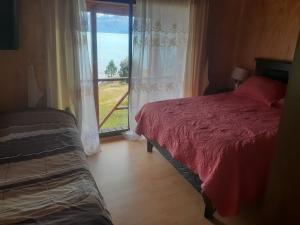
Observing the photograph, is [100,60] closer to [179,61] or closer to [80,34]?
[80,34]

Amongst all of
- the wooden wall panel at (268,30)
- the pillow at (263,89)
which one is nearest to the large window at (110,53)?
the pillow at (263,89)

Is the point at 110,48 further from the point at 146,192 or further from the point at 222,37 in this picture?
the point at 146,192

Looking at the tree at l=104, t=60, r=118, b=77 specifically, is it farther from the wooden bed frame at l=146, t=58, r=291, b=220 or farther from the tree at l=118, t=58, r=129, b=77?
the wooden bed frame at l=146, t=58, r=291, b=220

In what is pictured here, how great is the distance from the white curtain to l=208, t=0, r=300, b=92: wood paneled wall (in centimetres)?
64

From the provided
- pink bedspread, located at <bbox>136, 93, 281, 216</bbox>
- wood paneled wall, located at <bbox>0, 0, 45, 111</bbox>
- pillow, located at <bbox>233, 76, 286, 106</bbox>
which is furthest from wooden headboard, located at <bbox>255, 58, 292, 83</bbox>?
wood paneled wall, located at <bbox>0, 0, 45, 111</bbox>

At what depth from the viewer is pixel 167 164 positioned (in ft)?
9.36

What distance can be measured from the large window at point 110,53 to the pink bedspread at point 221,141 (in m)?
0.86

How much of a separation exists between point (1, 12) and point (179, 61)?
2210mm

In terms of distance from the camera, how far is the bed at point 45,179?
105 centimetres

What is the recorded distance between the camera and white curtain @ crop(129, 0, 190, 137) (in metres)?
3.03

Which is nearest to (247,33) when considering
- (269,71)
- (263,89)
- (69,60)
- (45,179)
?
(269,71)

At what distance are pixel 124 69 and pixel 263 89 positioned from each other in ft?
6.40

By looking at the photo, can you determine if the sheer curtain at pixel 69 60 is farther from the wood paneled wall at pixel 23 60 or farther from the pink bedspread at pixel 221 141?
the pink bedspread at pixel 221 141

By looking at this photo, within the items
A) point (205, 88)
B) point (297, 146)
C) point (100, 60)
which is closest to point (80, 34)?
point (100, 60)
